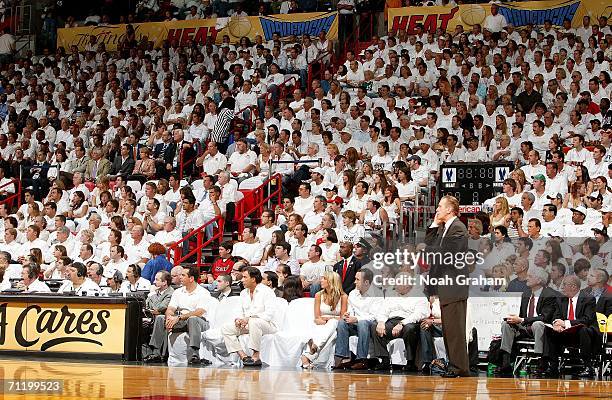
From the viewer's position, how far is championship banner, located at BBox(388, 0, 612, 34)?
25938 mm

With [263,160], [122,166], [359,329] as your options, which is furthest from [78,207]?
[359,329]

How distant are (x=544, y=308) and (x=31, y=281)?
307 inches

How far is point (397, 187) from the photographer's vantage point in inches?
762

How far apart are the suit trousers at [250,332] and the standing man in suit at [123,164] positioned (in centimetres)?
892

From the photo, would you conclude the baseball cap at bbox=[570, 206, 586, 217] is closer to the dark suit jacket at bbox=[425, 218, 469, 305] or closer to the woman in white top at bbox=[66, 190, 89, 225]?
the dark suit jacket at bbox=[425, 218, 469, 305]

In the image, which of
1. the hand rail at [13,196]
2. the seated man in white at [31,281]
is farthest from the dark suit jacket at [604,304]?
the hand rail at [13,196]

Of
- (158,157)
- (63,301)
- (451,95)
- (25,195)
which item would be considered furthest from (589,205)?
(25,195)

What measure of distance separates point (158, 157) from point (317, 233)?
6.34m

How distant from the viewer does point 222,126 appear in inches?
953

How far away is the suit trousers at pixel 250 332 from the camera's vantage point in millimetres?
14891

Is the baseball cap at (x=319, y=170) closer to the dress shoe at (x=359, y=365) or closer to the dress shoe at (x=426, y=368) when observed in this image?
the dress shoe at (x=359, y=365)

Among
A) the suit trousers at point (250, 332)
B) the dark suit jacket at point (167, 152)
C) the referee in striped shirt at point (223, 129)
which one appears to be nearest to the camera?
the suit trousers at point (250, 332)

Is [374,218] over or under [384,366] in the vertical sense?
over

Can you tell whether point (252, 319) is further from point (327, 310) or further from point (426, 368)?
point (426, 368)
